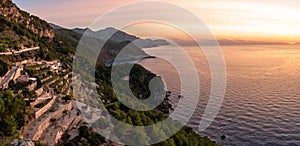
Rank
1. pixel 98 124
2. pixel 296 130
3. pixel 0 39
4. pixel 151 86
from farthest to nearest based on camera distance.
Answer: pixel 151 86 < pixel 296 130 < pixel 0 39 < pixel 98 124

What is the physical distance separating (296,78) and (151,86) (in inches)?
1331

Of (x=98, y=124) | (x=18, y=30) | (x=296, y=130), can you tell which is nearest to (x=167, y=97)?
(x=296, y=130)

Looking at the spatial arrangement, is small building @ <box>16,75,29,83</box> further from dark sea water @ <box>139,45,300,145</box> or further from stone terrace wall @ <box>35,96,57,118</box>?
dark sea water @ <box>139,45,300,145</box>

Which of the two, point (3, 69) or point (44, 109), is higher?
point (3, 69)

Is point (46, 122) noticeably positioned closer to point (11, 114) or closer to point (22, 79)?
point (11, 114)

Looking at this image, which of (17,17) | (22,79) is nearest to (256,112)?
(22,79)

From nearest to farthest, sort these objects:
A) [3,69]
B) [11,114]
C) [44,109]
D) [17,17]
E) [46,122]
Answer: [11,114] → [46,122] → [44,109] → [3,69] → [17,17]

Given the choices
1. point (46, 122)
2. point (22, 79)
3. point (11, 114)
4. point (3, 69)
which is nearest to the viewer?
point (11, 114)

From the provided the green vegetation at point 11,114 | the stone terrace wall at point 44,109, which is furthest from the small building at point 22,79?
the green vegetation at point 11,114

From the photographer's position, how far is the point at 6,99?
16422 mm

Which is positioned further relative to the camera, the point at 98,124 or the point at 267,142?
the point at 267,142

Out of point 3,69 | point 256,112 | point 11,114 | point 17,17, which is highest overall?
point 17,17

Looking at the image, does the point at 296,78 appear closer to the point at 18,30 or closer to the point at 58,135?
the point at 18,30

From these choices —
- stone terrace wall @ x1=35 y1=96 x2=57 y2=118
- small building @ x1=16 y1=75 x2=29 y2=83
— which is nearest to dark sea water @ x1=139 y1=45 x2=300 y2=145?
stone terrace wall @ x1=35 y1=96 x2=57 y2=118
